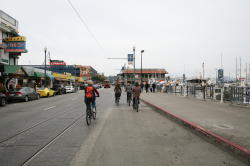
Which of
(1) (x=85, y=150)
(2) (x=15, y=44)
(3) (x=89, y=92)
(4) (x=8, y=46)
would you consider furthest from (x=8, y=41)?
(1) (x=85, y=150)

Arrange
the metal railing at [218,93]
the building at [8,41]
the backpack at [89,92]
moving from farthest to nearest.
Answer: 1. the building at [8,41]
2. the metal railing at [218,93]
3. the backpack at [89,92]

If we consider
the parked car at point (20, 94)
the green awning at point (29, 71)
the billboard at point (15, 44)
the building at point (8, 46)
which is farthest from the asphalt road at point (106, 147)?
the green awning at point (29, 71)

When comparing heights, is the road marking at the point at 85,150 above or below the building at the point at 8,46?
below

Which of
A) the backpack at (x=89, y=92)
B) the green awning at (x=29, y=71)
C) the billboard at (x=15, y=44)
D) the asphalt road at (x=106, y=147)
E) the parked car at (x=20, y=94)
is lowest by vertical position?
the asphalt road at (x=106, y=147)

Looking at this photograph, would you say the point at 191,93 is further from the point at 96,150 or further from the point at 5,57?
the point at 5,57

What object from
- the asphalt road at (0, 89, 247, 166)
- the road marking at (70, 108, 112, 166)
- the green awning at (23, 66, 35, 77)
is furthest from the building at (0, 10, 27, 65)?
the road marking at (70, 108, 112, 166)

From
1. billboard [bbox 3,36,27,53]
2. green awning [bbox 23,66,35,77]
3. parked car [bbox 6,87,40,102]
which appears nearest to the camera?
parked car [bbox 6,87,40,102]

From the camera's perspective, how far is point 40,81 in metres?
40.6

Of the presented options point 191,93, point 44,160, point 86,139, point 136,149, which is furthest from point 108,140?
point 191,93

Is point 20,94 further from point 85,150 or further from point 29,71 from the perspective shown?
point 85,150

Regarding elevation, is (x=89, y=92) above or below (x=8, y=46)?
below

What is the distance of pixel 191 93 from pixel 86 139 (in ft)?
55.3

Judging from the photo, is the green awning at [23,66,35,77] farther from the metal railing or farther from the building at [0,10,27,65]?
the metal railing

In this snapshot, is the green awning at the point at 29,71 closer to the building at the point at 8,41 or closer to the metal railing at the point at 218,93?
the building at the point at 8,41
